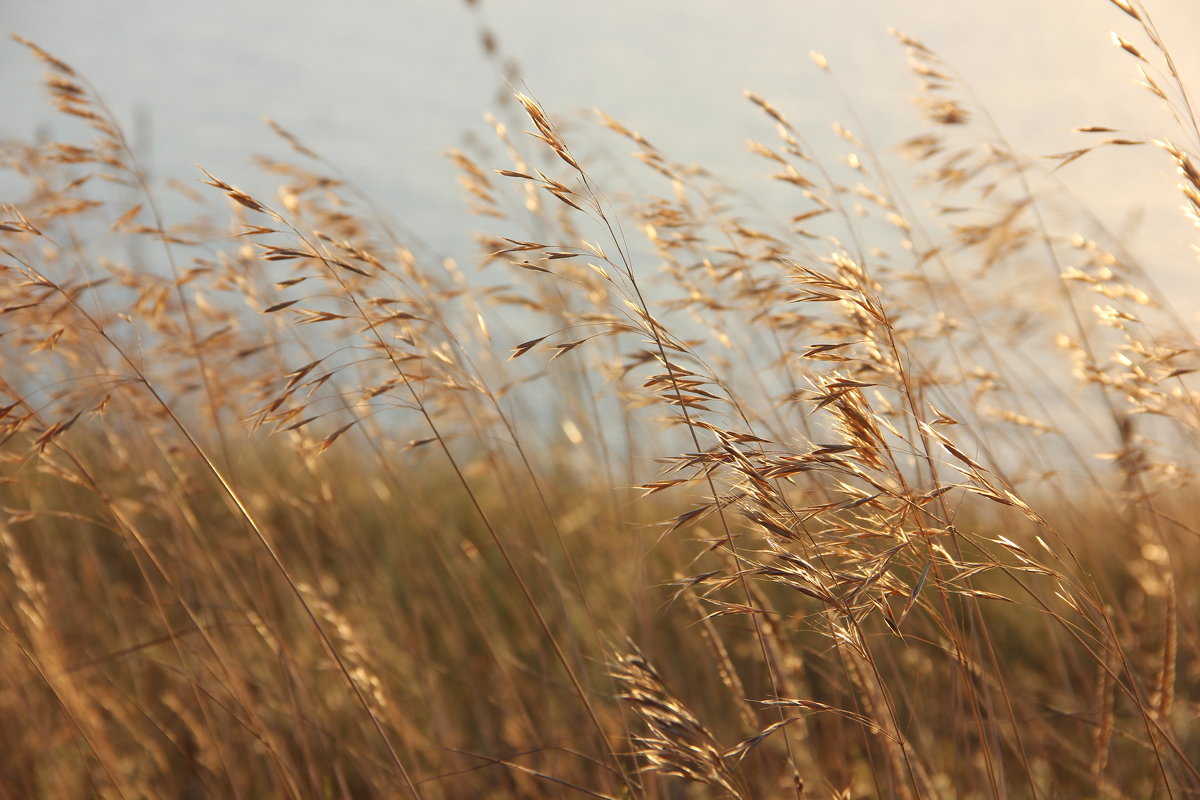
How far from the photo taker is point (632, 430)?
11.7 feet

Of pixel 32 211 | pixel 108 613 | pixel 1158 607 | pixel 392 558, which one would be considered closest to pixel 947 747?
pixel 1158 607

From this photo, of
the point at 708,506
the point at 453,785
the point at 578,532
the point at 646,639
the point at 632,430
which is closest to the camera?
the point at 708,506

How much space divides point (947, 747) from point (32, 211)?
11.8ft

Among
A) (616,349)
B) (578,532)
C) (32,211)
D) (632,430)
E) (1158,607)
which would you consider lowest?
(1158,607)

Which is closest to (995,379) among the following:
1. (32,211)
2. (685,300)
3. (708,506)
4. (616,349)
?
(685,300)

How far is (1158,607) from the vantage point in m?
3.57

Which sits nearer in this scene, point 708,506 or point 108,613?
point 708,506

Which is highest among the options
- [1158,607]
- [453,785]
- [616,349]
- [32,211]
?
[32,211]

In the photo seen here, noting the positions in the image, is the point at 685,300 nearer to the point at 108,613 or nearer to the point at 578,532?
the point at 578,532

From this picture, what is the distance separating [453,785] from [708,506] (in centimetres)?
167

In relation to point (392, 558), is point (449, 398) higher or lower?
higher

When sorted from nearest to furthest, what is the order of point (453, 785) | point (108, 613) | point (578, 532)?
1. point (453, 785)
2. point (108, 613)
3. point (578, 532)

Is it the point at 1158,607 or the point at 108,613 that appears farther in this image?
the point at 108,613

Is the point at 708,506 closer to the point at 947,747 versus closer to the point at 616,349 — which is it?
the point at 616,349
